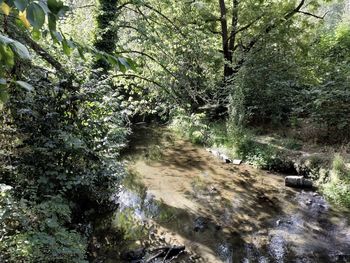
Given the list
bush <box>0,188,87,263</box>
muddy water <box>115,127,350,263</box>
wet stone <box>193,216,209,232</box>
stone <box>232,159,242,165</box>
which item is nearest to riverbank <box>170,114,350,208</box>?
stone <box>232,159,242,165</box>

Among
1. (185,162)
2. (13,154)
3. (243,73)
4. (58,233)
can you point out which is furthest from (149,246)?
(243,73)

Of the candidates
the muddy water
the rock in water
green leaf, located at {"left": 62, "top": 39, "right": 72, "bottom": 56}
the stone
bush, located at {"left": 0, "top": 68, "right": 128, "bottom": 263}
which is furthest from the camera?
the stone

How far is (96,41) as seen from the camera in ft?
23.7

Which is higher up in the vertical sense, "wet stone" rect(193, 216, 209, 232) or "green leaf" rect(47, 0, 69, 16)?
"green leaf" rect(47, 0, 69, 16)

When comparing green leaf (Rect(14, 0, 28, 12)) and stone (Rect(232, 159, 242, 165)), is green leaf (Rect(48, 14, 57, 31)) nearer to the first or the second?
Result: green leaf (Rect(14, 0, 28, 12))

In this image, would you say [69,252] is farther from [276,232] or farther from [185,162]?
[185,162]

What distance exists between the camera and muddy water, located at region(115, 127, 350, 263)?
5000 mm

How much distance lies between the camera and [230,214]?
20.4 feet

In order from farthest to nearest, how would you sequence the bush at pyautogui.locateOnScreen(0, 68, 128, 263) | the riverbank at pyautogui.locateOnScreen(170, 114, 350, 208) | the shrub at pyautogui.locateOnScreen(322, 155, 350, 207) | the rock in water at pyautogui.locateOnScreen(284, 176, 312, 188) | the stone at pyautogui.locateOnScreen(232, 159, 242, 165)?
the stone at pyautogui.locateOnScreen(232, 159, 242, 165) → the rock in water at pyautogui.locateOnScreen(284, 176, 312, 188) → the riverbank at pyautogui.locateOnScreen(170, 114, 350, 208) → the shrub at pyautogui.locateOnScreen(322, 155, 350, 207) → the bush at pyautogui.locateOnScreen(0, 68, 128, 263)

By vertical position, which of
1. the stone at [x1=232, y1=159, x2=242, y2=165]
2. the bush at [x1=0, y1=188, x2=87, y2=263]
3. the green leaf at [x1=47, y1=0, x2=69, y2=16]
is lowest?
the stone at [x1=232, y1=159, x2=242, y2=165]

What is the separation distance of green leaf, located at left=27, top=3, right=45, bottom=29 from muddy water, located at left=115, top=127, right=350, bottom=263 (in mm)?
4627

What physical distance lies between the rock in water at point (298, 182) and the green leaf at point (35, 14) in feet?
25.1

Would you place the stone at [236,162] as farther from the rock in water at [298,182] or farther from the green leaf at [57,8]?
the green leaf at [57,8]

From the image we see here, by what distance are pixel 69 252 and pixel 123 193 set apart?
3595mm
